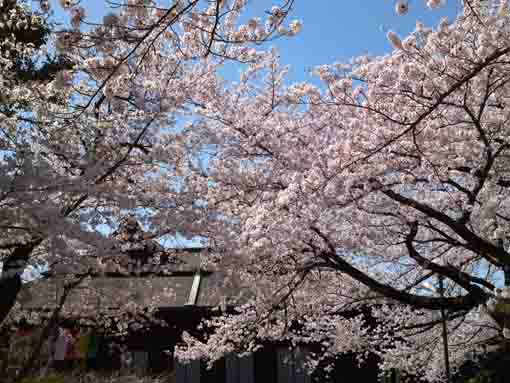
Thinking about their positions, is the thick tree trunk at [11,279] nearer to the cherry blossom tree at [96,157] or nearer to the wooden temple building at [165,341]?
the cherry blossom tree at [96,157]

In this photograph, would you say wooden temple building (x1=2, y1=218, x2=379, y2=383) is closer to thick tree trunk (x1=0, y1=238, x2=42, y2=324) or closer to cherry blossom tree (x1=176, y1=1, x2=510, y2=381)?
cherry blossom tree (x1=176, y1=1, x2=510, y2=381)

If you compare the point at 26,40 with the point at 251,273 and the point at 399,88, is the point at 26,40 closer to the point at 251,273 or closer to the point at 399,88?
the point at 251,273

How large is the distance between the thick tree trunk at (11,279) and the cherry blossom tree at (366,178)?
2.64 meters

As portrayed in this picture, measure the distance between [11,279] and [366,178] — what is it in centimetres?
479

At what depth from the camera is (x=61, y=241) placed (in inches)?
240

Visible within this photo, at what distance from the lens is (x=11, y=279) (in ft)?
21.6

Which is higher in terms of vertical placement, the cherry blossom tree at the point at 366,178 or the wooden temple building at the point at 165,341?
the cherry blossom tree at the point at 366,178

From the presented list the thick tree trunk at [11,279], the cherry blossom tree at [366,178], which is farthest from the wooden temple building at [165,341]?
the thick tree trunk at [11,279]

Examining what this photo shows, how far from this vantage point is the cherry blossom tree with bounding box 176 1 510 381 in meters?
5.33

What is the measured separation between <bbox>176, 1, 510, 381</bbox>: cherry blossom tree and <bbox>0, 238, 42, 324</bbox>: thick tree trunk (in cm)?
264

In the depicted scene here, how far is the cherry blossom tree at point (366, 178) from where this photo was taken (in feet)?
17.5

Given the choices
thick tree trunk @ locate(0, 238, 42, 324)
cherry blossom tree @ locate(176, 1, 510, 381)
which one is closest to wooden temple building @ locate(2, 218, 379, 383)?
cherry blossom tree @ locate(176, 1, 510, 381)

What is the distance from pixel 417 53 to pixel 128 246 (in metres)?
4.85

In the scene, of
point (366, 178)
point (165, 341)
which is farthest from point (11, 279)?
point (165, 341)
